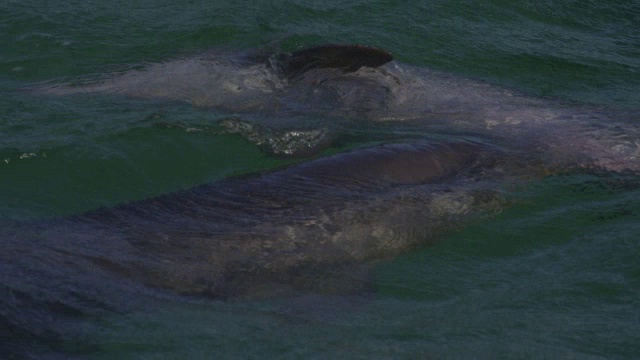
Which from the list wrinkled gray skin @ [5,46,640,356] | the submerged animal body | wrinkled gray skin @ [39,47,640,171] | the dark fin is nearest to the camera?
the submerged animal body

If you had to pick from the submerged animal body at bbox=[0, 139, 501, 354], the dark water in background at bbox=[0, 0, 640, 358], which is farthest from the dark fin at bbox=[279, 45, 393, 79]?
the submerged animal body at bbox=[0, 139, 501, 354]

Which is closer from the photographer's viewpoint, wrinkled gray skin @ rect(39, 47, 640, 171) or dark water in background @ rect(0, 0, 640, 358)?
dark water in background @ rect(0, 0, 640, 358)

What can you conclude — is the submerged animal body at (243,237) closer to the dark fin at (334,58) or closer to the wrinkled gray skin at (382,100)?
the wrinkled gray skin at (382,100)

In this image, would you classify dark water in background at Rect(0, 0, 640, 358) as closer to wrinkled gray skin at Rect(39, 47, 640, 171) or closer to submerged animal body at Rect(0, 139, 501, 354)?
submerged animal body at Rect(0, 139, 501, 354)

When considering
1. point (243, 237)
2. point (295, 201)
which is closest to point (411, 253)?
point (295, 201)

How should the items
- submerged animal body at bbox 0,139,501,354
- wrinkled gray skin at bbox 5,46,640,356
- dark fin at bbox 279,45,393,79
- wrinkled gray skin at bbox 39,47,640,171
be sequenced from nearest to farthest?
submerged animal body at bbox 0,139,501,354 → wrinkled gray skin at bbox 5,46,640,356 → wrinkled gray skin at bbox 39,47,640,171 → dark fin at bbox 279,45,393,79

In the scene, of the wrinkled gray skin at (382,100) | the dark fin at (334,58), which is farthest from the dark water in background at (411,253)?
the dark fin at (334,58)

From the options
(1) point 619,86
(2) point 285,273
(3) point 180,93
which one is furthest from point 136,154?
(1) point 619,86
